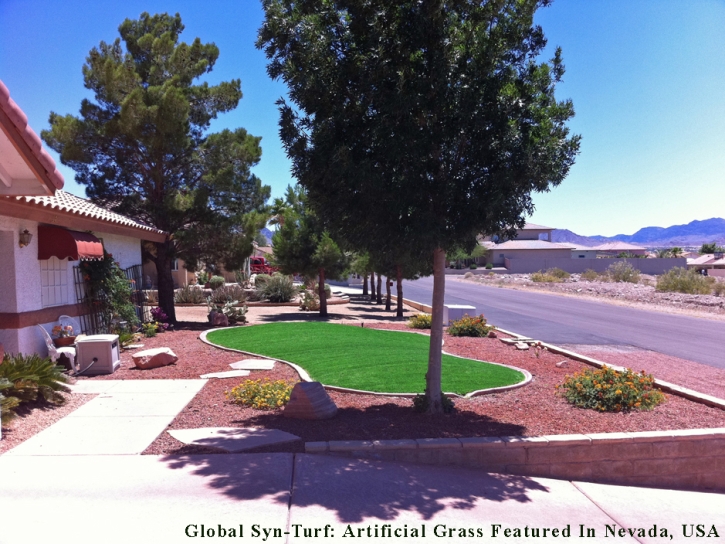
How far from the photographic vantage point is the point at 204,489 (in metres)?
5.02

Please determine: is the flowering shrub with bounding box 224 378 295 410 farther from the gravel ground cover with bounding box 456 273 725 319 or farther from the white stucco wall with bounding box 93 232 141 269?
the gravel ground cover with bounding box 456 273 725 319

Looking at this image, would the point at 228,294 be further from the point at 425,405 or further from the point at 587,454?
the point at 587,454

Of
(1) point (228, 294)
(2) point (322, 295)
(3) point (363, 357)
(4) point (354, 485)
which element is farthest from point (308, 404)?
(1) point (228, 294)

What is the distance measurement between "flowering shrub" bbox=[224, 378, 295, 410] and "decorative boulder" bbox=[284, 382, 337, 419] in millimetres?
479

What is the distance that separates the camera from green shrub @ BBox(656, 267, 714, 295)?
38.8 m

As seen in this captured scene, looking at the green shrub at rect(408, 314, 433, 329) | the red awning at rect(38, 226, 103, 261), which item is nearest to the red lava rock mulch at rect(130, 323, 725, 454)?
the red awning at rect(38, 226, 103, 261)

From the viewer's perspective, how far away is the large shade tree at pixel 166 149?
1664 centimetres

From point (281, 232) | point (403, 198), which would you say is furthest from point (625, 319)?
point (403, 198)

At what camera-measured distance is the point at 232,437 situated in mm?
6469

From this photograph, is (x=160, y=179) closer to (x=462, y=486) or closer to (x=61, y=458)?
(x=61, y=458)

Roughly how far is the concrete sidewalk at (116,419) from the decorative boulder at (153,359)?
1085 mm

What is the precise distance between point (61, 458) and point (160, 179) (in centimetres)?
1309

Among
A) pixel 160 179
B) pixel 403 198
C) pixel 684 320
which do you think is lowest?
pixel 684 320

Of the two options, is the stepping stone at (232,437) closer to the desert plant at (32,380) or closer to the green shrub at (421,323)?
the desert plant at (32,380)
